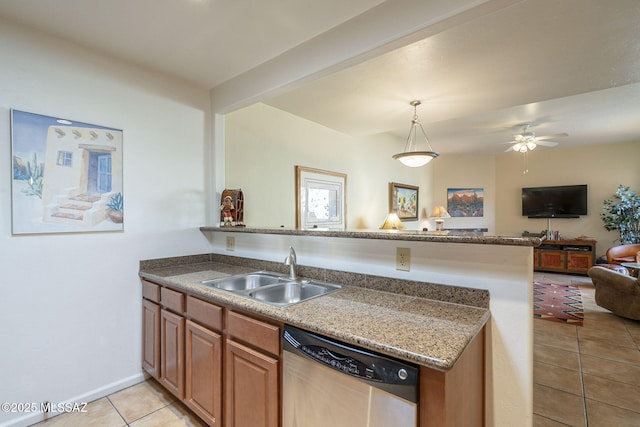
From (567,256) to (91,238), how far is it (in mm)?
7651

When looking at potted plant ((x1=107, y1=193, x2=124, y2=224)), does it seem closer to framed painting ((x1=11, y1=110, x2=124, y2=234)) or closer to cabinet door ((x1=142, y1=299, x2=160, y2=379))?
framed painting ((x1=11, y1=110, x2=124, y2=234))

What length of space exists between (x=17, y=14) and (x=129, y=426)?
8.20ft

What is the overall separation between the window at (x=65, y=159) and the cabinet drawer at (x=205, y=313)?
3.88 ft

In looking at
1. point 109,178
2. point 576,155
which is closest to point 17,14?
point 109,178

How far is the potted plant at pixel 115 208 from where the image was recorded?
2.10 m

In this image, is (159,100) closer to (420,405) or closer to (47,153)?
(47,153)

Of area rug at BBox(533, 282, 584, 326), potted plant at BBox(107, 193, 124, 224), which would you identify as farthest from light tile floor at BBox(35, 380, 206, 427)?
area rug at BBox(533, 282, 584, 326)

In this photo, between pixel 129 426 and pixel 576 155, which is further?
pixel 576 155

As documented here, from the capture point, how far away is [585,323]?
3438 millimetres

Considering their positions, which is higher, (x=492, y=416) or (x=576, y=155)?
(x=576, y=155)

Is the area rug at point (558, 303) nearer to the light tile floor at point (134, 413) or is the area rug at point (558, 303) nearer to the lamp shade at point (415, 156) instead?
the lamp shade at point (415, 156)

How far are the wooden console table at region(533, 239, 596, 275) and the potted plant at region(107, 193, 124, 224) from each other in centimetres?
649

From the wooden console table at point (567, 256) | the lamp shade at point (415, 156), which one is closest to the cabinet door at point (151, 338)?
the lamp shade at point (415, 156)

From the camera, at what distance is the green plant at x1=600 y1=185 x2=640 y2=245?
5.26 meters
